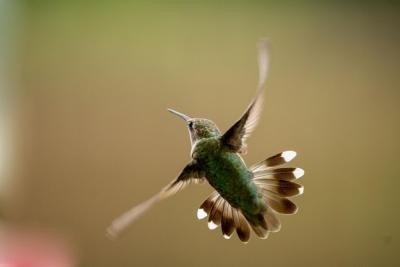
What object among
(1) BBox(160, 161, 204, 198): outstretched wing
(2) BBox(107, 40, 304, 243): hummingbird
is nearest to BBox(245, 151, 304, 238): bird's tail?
(2) BBox(107, 40, 304, 243): hummingbird

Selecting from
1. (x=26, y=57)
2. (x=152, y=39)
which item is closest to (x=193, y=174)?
(x=152, y=39)

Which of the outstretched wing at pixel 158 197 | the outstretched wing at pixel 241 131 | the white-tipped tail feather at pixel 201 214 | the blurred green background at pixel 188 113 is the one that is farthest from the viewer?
the blurred green background at pixel 188 113

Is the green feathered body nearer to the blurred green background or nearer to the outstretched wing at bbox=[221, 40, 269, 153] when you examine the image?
the outstretched wing at bbox=[221, 40, 269, 153]

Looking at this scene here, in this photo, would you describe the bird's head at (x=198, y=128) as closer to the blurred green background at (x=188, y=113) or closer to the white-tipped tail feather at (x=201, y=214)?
the white-tipped tail feather at (x=201, y=214)


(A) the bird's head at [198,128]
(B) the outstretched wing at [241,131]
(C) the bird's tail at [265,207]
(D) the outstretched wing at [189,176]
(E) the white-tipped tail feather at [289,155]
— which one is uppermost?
(A) the bird's head at [198,128]

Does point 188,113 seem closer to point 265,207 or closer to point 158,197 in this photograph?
point 265,207

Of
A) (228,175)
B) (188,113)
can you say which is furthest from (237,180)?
(188,113)

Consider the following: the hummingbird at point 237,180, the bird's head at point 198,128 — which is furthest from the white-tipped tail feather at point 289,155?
the bird's head at point 198,128

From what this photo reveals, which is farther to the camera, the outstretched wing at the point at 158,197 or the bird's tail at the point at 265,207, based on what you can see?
the bird's tail at the point at 265,207
